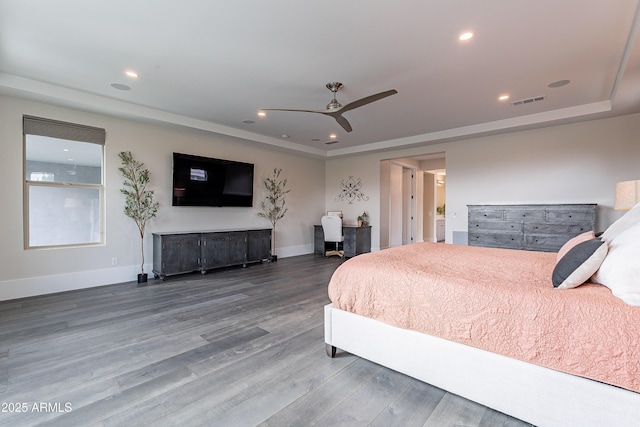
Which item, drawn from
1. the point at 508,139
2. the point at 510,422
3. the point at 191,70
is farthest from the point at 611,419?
the point at 508,139

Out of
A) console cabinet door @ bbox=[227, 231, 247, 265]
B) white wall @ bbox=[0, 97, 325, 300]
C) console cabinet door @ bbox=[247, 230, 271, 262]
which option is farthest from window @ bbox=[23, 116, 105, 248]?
console cabinet door @ bbox=[247, 230, 271, 262]

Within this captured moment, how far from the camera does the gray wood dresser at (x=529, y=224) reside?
447 centimetres

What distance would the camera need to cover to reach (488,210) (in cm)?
519

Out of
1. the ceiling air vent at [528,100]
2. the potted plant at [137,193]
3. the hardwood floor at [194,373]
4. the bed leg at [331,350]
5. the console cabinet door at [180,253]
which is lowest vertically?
the hardwood floor at [194,373]

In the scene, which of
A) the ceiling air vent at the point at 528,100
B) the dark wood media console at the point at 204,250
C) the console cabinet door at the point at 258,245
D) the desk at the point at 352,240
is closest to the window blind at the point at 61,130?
the dark wood media console at the point at 204,250

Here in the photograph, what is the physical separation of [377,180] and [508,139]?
2964 millimetres

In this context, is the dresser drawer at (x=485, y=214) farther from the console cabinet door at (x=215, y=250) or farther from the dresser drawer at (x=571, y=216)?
the console cabinet door at (x=215, y=250)

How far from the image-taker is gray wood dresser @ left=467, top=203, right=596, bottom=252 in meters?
4.47

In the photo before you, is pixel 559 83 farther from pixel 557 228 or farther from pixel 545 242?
pixel 545 242

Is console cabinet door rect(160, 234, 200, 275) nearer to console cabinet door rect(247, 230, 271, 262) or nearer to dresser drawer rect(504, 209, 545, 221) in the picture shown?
console cabinet door rect(247, 230, 271, 262)

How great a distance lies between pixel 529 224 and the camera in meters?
4.81

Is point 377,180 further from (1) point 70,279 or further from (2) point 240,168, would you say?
(1) point 70,279

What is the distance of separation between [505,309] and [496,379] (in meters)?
0.41

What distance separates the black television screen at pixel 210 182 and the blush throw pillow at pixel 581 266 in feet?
17.9
